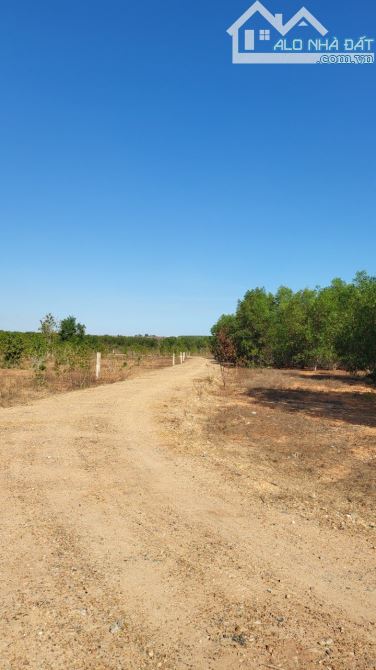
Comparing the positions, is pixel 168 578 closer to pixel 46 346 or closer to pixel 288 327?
pixel 46 346

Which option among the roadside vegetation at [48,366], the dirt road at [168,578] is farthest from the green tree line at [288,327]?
the dirt road at [168,578]

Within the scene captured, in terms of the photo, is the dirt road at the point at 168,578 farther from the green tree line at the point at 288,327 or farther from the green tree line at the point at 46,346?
the green tree line at the point at 288,327

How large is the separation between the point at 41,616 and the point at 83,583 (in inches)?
19.0

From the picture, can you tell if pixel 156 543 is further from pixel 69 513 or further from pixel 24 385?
pixel 24 385

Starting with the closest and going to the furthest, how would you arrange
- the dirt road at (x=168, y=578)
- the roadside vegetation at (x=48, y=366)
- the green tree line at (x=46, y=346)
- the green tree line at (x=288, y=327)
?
1. the dirt road at (x=168, y=578)
2. the roadside vegetation at (x=48, y=366)
3. the green tree line at (x=46, y=346)
4. the green tree line at (x=288, y=327)

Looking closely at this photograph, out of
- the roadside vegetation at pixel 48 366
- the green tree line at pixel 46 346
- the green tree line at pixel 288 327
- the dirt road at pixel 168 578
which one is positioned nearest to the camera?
the dirt road at pixel 168 578

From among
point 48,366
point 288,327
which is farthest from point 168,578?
point 288,327

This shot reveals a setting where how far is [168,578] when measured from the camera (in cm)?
364

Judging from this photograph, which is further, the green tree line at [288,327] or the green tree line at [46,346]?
the green tree line at [288,327]

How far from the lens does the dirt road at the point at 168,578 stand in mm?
2801

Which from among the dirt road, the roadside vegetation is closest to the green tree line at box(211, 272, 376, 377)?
the roadside vegetation

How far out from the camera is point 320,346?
38938 millimetres

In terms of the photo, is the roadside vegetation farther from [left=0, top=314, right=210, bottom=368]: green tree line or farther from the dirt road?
the dirt road

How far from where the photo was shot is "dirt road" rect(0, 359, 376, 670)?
9.19ft
